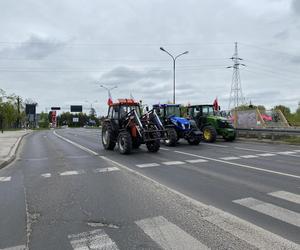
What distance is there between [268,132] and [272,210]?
18.0m

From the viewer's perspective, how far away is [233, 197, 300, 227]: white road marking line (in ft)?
19.4

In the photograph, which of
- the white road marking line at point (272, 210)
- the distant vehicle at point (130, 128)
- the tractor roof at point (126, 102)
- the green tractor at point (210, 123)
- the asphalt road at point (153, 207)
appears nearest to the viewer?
the asphalt road at point (153, 207)

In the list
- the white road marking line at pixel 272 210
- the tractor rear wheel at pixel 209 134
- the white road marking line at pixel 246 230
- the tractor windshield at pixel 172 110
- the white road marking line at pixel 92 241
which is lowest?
the white road marking line at pixel 92 241

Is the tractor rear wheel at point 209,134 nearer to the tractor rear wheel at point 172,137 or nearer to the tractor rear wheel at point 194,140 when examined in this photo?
the tractor rear wheel at point 194,140

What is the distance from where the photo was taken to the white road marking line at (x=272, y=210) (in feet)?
19.4

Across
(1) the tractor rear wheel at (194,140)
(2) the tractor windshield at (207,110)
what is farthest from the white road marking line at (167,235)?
(2) the tractor windshield at (207,110)

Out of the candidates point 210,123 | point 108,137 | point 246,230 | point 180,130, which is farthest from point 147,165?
point 210,123

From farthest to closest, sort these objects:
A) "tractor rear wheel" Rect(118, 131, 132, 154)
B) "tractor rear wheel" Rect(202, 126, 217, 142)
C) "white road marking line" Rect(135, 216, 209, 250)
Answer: "tractor rear wheel" Rect(202, 126, 217, 142) → "tractor rear wheel" Rect(118, 131, 132, 154) → "white road marking line" Rect(135, 216, 209, 250)

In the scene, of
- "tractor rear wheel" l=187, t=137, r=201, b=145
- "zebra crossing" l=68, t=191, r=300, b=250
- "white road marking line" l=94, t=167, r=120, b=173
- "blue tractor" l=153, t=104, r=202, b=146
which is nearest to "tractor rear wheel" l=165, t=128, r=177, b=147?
"blue tractor" l=153, t=104, r=202, b=146

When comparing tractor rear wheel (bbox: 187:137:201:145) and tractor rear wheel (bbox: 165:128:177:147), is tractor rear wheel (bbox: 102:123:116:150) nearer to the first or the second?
tractor rear wheel (bbox: 165:128:177:147)

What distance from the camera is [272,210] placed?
643 centimetres

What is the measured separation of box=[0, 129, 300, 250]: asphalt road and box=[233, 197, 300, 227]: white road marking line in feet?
0.06

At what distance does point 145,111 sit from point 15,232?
1357 cm

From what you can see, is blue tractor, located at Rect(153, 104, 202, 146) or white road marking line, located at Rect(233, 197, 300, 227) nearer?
white road marking line, located at Rect(233, 197, 300, 227)
